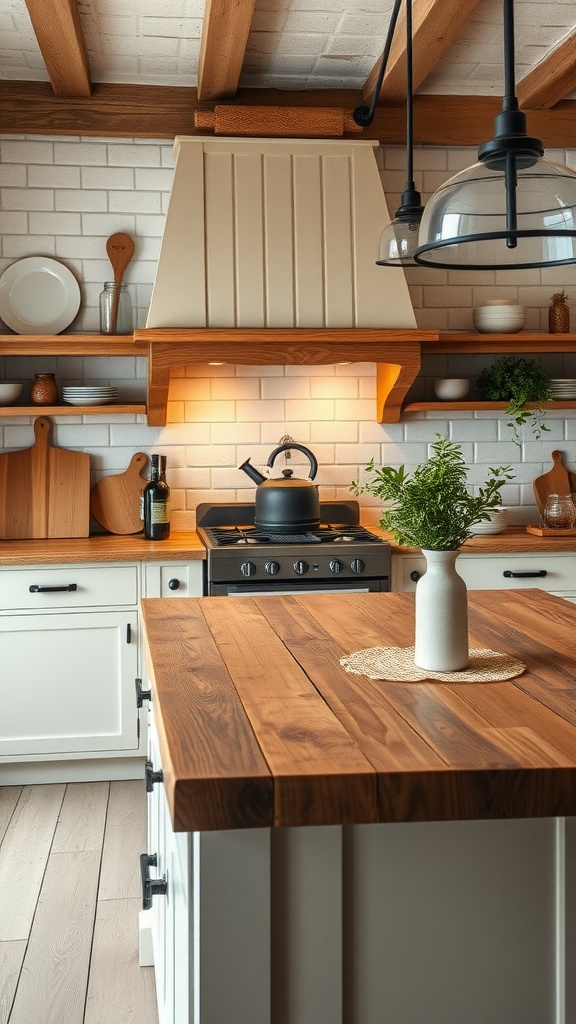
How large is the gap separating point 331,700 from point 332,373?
3.14 m

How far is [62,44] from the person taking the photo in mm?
3729

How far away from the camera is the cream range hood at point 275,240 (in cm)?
427

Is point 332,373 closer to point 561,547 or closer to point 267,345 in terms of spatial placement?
point 267,345

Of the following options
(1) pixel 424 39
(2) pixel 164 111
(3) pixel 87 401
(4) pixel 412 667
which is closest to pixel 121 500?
(3) pixel 87 401

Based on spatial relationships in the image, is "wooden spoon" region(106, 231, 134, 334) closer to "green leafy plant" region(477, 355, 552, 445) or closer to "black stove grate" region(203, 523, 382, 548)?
"black stove grate" region(203, 523, 382, 548)

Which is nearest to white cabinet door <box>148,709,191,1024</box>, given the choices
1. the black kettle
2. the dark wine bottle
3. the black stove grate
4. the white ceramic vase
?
the white ceramic vase

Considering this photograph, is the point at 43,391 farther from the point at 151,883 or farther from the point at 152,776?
the point at 151,883

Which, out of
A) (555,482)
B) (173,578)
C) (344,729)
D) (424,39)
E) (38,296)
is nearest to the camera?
(344,729)

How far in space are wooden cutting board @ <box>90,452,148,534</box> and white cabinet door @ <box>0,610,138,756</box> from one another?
65 cm

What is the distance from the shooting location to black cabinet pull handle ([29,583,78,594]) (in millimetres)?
4008

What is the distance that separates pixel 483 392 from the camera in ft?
15.9

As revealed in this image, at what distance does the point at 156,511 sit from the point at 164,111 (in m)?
1.78

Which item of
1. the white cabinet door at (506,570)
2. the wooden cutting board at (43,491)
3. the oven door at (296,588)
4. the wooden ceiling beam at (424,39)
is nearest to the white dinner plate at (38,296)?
the wooden cutting board at (43,491)

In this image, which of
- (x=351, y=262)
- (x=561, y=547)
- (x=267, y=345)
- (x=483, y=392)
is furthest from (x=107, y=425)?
(x=561, y=547)
